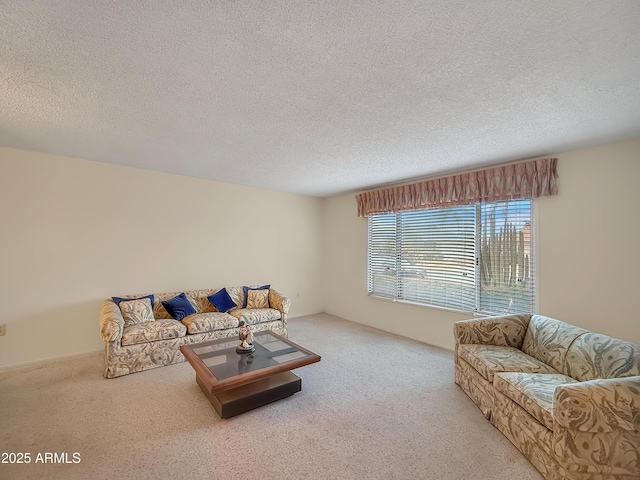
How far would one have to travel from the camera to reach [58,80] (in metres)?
1.80

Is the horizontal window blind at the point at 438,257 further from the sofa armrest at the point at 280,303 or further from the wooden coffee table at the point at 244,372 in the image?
the wooden coffee table at the point at 244,372

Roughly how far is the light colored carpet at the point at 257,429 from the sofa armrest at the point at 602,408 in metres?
0.53

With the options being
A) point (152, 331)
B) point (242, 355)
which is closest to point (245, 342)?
point (242, 355)

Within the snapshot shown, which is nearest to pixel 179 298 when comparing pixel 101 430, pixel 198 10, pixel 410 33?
pixel 101 430

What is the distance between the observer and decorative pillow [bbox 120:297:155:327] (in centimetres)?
335

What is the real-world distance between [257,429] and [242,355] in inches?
28.8

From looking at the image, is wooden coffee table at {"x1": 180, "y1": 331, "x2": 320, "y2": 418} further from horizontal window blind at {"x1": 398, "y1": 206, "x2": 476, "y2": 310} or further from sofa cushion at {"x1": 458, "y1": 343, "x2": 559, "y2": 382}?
horizontal window blind at {"x1": 398, "y1": 206, "x2": 476, "y2": 310}

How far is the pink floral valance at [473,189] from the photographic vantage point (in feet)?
10.1

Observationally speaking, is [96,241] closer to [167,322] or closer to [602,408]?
[167,322]

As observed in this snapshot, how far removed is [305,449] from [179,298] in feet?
8.96

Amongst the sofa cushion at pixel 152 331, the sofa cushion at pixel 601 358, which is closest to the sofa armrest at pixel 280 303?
the sofa cushion at pixel 152 331

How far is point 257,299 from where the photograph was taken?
442 cm

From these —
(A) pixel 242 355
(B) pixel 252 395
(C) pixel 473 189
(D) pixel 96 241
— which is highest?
(C) pixel 473 189

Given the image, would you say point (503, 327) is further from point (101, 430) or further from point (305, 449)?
point (101, 430)
